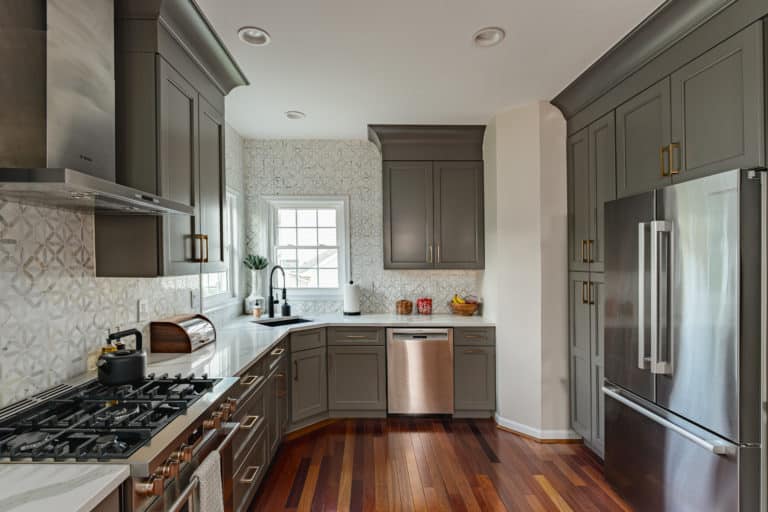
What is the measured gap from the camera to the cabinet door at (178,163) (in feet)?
6.22

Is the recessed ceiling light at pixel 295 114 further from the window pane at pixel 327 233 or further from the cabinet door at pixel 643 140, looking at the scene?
the cabinet door at pixel 643 140

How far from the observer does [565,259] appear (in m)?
3.21

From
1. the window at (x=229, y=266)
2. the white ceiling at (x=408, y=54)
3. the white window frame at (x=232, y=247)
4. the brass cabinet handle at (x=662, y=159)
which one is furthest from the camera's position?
the white window frame at (x=232, y=247)

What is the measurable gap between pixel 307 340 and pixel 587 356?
7.12ft

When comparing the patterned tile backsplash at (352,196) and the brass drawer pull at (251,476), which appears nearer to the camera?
the brass drawer pull at (251,476)

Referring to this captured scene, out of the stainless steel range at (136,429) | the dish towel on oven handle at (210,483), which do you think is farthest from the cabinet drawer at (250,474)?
the dish towel on oven handle at (210,483)

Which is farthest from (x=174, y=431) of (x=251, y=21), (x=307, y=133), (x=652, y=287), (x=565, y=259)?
(x=307, y=133)

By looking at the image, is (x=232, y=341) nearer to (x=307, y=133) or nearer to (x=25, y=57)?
(x=25, y=57)

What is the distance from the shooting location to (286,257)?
4305 millimetres

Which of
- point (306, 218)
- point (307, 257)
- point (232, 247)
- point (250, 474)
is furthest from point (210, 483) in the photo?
point (306, 218)

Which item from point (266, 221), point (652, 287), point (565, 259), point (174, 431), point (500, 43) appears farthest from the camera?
point (266, 221)

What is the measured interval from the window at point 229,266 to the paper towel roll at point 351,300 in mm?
1055

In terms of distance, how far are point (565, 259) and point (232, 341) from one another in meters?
2.54

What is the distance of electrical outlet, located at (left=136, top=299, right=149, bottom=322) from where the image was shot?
7.59ft
